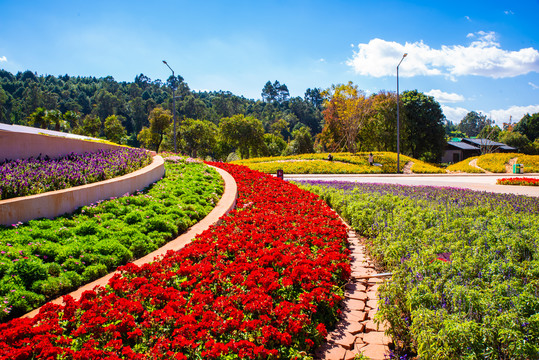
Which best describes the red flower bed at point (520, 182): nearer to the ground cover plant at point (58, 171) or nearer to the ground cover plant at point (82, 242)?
the ground cover plant at point (82, 242)

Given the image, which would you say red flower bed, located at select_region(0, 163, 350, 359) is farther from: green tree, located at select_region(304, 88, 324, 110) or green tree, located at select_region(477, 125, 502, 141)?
green tree, located at select_region(304, 88, 324, 110)

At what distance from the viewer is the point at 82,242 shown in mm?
4578

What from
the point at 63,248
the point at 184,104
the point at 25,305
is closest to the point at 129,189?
the point at 63,248

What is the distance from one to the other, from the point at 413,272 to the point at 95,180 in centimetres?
610

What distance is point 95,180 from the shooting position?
6637 millimetres

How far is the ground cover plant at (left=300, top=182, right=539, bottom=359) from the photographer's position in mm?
2416

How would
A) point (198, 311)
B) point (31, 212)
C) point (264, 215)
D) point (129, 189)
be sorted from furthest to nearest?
point (129, 189)
point (264, 215)
point (31, 212)
point (198, 311)

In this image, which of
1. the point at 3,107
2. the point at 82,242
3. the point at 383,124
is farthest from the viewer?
the point at 3,107

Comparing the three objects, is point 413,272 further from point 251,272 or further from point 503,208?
point 503,208

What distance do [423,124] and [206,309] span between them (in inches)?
1760

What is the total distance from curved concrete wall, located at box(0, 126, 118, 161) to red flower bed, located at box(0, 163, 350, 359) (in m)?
5.05

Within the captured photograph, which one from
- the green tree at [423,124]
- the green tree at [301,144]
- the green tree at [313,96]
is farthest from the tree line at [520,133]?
the green tree at [313,96]

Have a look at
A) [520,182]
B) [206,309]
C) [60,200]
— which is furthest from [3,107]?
[520,182]

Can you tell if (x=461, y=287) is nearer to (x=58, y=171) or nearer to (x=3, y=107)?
(x=58, y=171)
